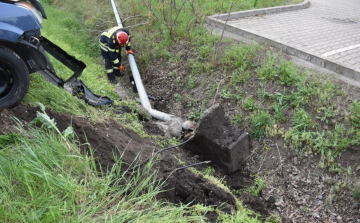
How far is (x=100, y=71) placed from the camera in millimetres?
7895

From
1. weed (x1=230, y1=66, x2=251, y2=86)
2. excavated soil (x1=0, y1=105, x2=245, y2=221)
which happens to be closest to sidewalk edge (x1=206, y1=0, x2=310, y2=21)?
weed (x1=230, y1=66, x2=251, y2=86)

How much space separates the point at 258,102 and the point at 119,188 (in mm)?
3520

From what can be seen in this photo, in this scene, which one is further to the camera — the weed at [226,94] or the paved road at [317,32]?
the paved road at [317,32]

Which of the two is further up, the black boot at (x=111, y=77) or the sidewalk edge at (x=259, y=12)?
the sidewalk edge at (x=259, y=12)

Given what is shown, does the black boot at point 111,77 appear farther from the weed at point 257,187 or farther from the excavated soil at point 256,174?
the weed at point 257,187

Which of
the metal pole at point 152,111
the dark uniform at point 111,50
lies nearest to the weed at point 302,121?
the metal pole at point 152,111

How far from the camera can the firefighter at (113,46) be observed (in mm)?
7160

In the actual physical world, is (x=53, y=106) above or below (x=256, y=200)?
above

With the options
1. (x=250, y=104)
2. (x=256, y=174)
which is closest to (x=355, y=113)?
(x=250, y=104)

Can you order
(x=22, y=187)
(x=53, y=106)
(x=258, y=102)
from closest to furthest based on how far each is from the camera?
1. (x=22, y=187)
2. (x=53, y=106)
3. (x=258, y=102)

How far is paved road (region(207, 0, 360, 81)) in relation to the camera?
20.3ft

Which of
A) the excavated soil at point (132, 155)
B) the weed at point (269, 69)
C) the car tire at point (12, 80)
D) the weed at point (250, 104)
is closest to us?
the excavated soil at point (132, 155)

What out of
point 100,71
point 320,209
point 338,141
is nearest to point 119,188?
point 320,209

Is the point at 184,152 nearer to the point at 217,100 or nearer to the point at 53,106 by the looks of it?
the point at 217,100
